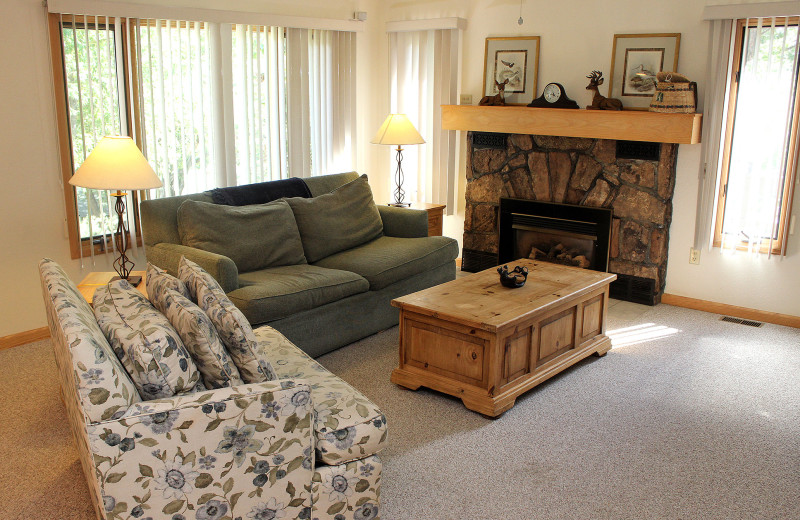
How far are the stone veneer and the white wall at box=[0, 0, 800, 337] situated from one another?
129mm

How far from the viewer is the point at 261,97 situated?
209 inches

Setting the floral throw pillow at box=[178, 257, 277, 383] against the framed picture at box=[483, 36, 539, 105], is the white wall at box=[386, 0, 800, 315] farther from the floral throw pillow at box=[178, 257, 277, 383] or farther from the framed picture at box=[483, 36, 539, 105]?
the floral throw pillow at box=[178, 257, 277, 383]

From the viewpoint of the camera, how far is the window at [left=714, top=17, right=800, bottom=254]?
449 centimetres

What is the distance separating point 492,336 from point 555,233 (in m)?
2.47

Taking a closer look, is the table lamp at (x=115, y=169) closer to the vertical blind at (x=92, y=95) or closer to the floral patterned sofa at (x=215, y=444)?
the vertical blind at (x=92, y=95)

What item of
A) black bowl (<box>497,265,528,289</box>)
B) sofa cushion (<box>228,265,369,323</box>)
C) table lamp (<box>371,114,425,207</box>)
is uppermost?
table lamp (<box>371,114,425,207</box>)

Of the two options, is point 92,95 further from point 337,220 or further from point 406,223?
point 406,223

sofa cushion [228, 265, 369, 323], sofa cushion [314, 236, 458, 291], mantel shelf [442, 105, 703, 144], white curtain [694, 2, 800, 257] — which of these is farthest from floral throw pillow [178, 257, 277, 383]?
white curtain [694, 2, 800, 257]

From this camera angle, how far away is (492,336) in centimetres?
328

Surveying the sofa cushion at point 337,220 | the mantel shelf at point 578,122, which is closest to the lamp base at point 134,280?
the sofa cushion at point 337,220

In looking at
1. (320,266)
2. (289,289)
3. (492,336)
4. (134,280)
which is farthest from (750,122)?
(134,280)

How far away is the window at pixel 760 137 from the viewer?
177 inches

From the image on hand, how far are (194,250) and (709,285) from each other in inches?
139

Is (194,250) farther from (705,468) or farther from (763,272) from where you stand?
(763,272)
